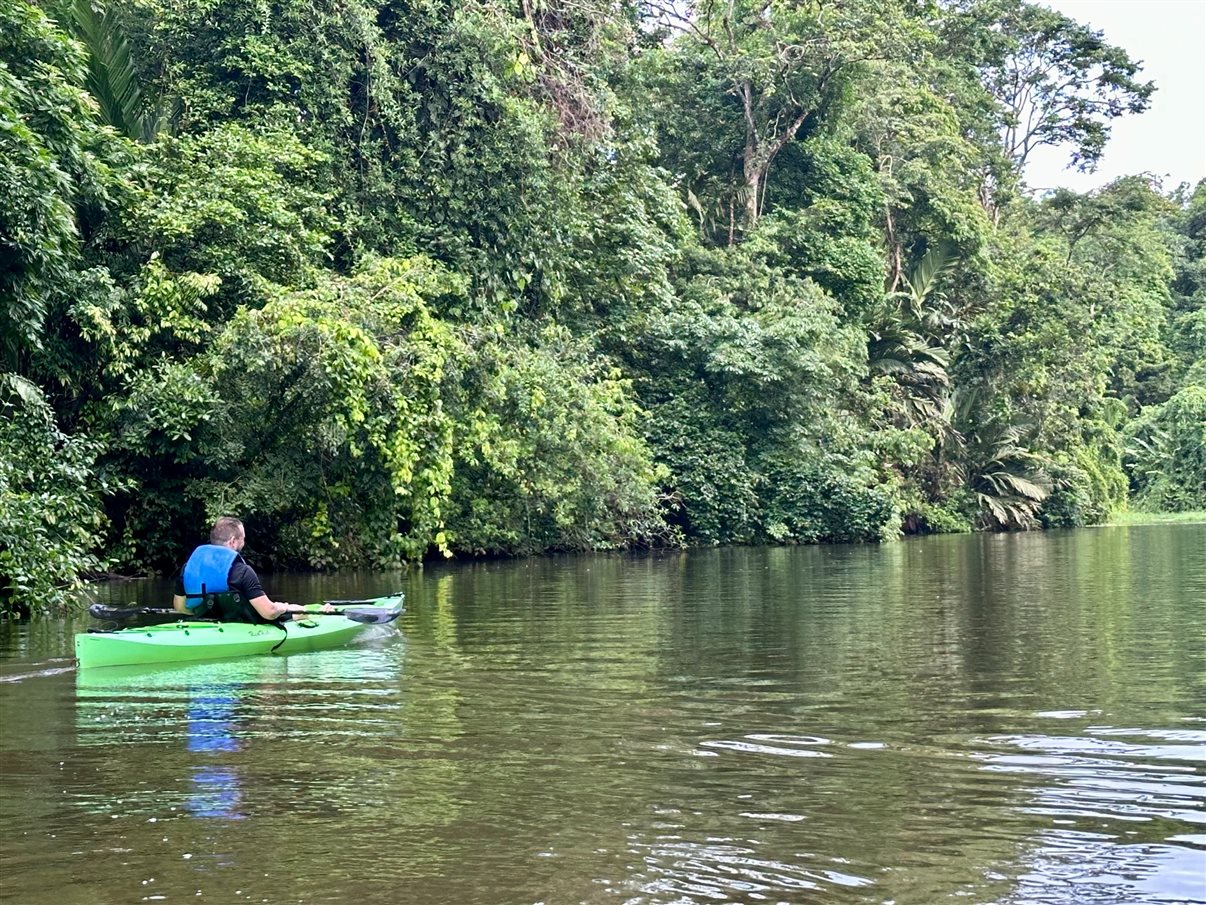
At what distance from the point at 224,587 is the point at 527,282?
44.7 feet

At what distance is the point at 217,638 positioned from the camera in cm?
1076

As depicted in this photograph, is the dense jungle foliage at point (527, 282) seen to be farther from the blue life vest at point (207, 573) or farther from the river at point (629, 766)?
the river at point (629, 766)

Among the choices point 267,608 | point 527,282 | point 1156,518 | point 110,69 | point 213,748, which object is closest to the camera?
point 213,748

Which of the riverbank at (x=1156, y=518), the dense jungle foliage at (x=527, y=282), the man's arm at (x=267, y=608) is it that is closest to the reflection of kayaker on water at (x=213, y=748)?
the man's arm at (x=267, y=608)

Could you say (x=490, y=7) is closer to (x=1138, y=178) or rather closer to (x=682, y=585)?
(x=682, y=585)

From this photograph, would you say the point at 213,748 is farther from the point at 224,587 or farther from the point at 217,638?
the point at 224,587

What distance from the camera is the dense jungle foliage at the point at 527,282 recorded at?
17578 mm

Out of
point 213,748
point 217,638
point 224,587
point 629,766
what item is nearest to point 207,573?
point 224,587

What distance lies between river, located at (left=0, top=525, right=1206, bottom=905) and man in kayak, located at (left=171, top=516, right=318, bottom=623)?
46 centimetres


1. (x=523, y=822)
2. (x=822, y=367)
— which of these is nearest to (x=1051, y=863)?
(x=523, y=822)

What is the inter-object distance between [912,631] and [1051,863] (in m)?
7.32

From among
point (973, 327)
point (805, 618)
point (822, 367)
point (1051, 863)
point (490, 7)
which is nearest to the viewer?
point (1051, 863)

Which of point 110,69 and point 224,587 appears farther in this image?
point 110,69

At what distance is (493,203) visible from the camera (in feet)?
75.8
